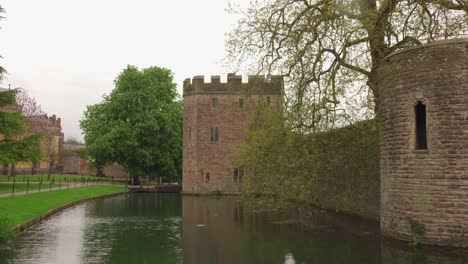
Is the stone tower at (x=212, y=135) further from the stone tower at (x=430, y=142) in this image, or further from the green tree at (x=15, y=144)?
the stone tower at (x=430, y=142)

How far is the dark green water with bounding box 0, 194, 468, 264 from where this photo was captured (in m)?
11.5

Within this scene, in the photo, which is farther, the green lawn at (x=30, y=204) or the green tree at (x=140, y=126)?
the green tree at (x=140, y=126)

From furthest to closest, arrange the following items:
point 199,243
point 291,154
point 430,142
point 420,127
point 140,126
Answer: point 140,126 < point 291,154 < point 199,243 < point 420,127 < point 430,142

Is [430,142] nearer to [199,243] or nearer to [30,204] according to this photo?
[199,243]

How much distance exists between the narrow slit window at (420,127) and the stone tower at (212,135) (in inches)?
986

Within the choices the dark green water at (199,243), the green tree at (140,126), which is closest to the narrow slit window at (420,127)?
the dark green water at (199,243)

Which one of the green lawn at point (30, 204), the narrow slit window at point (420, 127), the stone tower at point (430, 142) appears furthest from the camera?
the green lawn at point (30, 204)

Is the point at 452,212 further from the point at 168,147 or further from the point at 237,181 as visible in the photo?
the point at 168,147

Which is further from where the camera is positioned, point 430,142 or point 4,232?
point 430,142

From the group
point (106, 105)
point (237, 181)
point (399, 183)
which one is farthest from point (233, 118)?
point (399, 183)

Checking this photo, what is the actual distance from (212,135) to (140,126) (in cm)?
683

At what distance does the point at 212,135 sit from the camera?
127 feet

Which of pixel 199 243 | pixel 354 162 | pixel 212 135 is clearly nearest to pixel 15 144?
pixel 212 135

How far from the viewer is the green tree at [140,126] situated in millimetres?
40406
